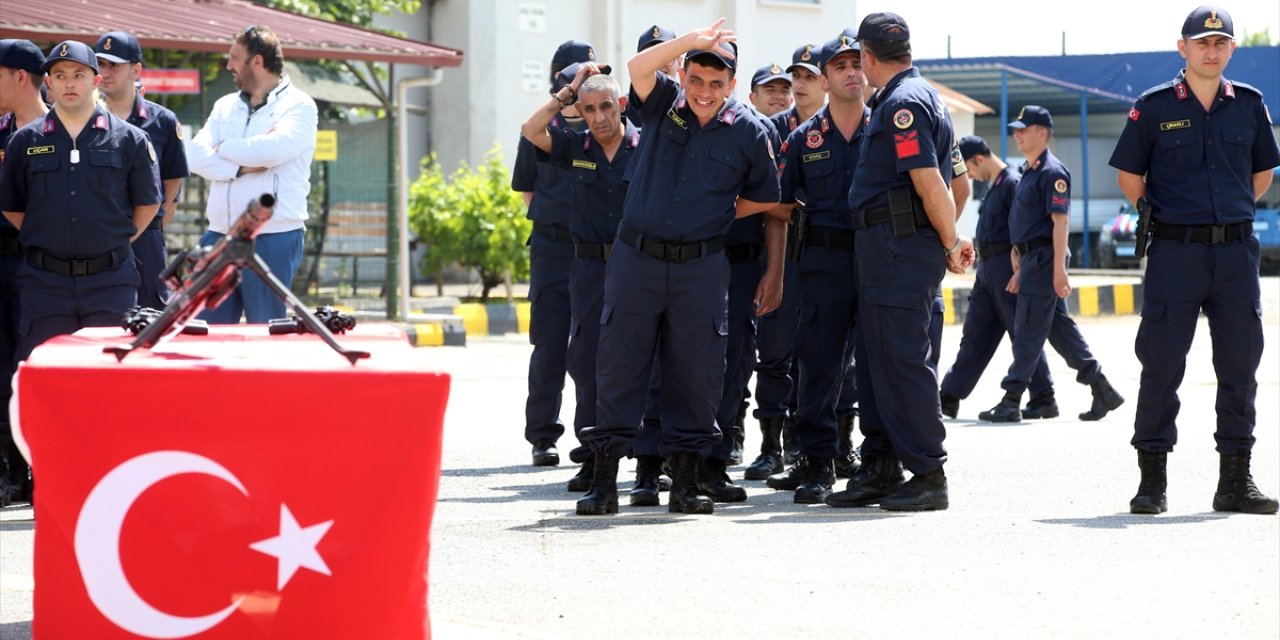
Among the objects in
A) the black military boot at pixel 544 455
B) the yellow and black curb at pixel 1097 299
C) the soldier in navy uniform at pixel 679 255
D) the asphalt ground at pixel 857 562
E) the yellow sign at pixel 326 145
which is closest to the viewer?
the asphalt ground at pixel 857 562

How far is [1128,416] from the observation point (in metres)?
10.8

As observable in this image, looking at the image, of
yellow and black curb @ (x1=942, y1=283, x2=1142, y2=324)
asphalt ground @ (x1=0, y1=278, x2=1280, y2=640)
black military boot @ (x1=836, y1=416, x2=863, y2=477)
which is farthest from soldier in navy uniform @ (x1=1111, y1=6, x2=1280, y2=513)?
yellow and black curb @ (x1=942, y1=283, x2=1142, y2=324)

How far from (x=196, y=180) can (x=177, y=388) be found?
1511cm

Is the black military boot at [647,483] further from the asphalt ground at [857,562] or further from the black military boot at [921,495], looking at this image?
the black military boot at [921,495]

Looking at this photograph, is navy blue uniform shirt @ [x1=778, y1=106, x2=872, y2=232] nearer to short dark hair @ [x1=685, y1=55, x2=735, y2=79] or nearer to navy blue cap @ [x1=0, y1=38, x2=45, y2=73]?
short dark hair @ [x1=685, y1=55, x2=735, y2=79]

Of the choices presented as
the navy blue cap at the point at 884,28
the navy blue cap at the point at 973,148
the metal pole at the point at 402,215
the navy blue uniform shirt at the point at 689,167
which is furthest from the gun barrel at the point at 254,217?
the metal pole at the point at 402,215

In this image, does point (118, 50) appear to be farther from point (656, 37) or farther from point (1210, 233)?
point (1210, 233)

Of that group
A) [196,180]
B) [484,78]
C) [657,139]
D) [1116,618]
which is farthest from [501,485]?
[484,78]

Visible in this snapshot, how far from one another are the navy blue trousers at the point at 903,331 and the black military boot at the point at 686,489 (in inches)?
33.1

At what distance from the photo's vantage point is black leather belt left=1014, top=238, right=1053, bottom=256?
10.6 metres

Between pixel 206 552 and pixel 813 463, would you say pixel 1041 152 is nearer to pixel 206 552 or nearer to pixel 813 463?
pixel 813 463

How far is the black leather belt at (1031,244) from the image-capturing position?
10.6 metres

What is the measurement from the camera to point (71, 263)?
22.4 feet

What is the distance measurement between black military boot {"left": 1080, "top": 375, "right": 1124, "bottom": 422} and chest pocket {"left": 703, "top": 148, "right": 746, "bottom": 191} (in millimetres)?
4793
